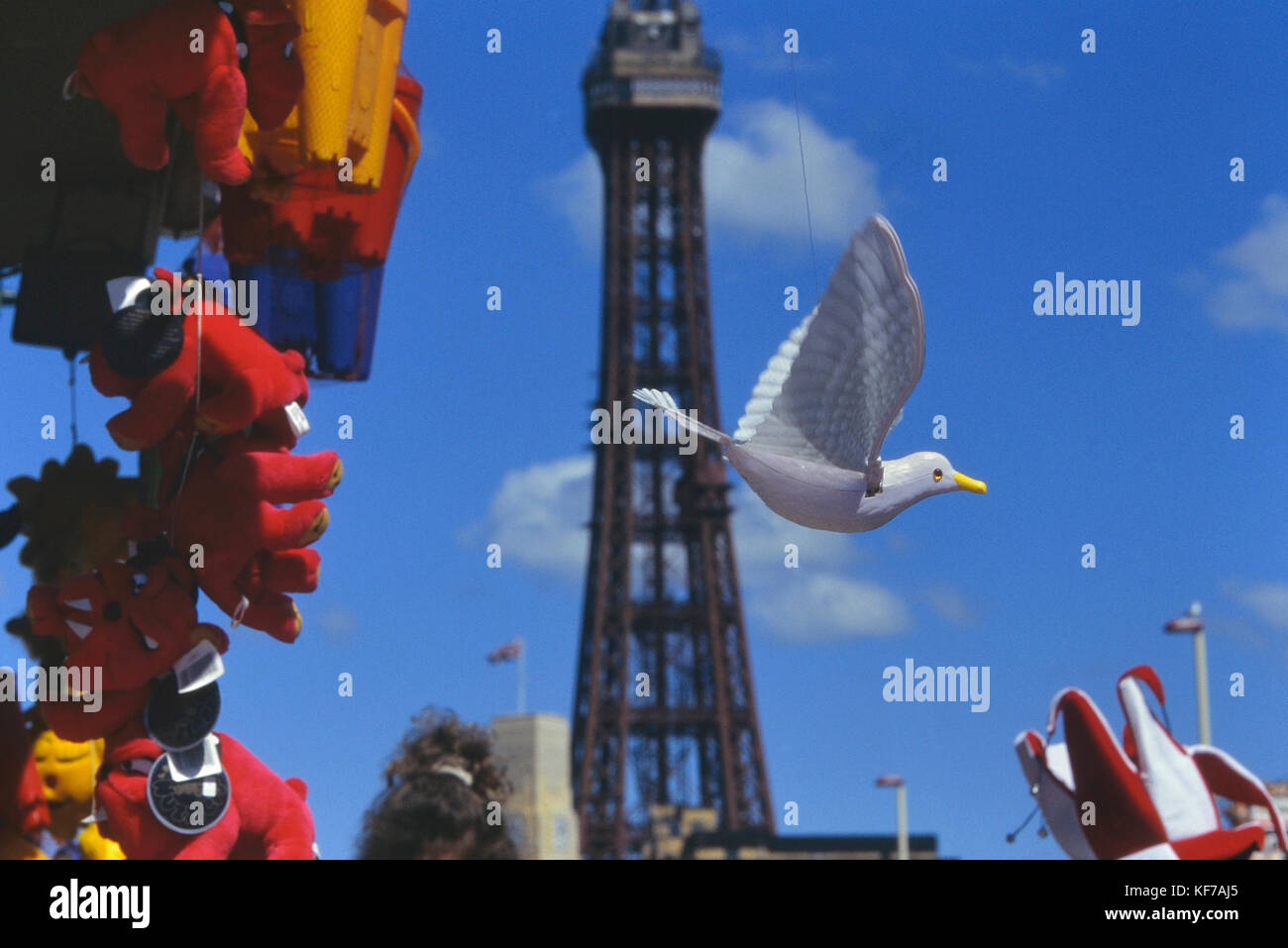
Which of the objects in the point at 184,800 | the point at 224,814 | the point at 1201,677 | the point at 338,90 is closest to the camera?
the point at 184,800

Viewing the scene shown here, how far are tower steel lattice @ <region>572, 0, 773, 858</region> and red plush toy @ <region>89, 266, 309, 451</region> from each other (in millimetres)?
39159

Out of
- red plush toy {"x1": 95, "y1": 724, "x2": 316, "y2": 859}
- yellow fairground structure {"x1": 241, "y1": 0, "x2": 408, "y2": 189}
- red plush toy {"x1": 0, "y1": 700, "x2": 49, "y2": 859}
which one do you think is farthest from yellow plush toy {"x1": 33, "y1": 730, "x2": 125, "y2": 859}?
yellow fairground structure {"x1": 241, "y1": 0, "x2": 408, "y2": 189}

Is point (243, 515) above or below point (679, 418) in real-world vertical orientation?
above

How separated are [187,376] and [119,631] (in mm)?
1404

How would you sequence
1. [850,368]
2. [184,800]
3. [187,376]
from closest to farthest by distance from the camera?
[850,368] → [187,376] → [184,800]

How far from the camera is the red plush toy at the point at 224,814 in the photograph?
1020cm

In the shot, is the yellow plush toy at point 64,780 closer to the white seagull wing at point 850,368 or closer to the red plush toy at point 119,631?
the red plush toy at point 119,631

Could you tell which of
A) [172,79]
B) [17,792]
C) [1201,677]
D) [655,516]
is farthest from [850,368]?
[655,516]

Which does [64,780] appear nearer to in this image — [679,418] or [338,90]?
[338,90]

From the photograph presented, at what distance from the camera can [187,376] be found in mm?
10070

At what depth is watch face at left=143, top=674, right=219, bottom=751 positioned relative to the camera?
1044 centimetres

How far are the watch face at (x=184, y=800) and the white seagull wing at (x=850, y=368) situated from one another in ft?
15.4

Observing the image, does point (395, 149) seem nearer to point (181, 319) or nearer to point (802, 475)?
point (181, 319)
